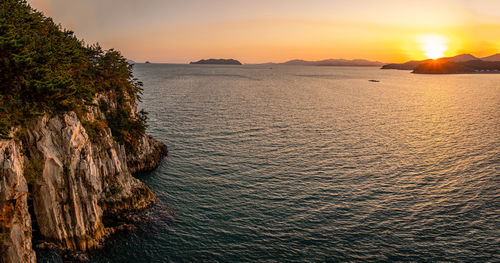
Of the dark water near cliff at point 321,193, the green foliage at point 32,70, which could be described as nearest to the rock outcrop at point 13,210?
the green foliage at point 32,70

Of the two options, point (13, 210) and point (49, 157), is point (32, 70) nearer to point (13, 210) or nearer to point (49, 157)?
point (49, 157)

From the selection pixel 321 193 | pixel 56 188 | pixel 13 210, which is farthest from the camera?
pixel 321 193

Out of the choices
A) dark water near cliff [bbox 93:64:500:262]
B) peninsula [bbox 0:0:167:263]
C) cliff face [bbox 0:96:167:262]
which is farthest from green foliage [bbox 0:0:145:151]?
dark water near cliff [bbox 93:64:500:262]

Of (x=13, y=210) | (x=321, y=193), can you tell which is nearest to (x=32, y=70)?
(x=13, y=210)

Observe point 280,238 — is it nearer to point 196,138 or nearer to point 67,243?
point 67,243

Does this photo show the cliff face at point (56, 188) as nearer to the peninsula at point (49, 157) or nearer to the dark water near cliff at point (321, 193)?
the peninsula at point (49, 157)

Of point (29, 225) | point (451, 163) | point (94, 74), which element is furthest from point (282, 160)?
point (29, 225)

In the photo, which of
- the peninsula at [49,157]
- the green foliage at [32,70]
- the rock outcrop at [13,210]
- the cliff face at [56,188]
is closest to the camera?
the rock outcrop at [13,210]
